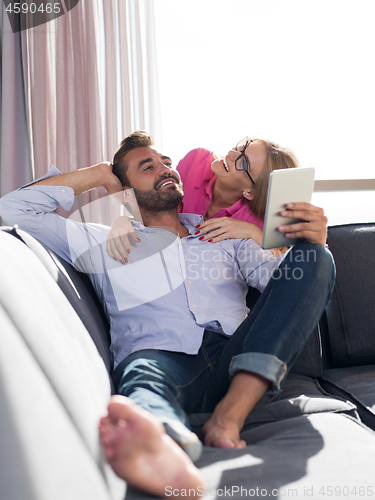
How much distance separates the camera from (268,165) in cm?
158

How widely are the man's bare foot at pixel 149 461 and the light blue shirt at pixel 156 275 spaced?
0.52 m

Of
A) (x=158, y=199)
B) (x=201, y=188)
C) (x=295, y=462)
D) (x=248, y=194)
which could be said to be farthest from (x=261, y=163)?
(x=295, y=462)

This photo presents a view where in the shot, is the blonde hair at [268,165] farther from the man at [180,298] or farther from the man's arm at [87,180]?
the man's arm at [87,180]

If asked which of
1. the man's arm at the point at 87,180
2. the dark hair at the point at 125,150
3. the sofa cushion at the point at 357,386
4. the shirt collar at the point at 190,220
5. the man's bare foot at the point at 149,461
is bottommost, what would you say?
the sofa cushion at the point at 357,386

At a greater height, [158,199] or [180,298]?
[158,199]

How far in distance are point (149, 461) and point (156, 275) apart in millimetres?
728

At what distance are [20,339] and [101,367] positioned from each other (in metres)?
0.32

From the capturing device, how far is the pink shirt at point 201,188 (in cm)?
162

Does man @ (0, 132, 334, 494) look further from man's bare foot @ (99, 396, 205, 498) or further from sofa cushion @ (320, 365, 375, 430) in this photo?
sofa cushion @ (320, 365, 375, 430)

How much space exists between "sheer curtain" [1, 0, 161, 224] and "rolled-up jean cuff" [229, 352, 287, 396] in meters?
1.48

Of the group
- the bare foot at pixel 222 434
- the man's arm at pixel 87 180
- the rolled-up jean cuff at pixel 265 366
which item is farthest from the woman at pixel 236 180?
the bare foot at pixel 222 434

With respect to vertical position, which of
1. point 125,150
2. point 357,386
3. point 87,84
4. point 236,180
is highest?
point 87,84

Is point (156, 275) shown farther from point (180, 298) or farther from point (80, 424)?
point (80, 424)

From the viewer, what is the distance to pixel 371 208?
235 centimetres
